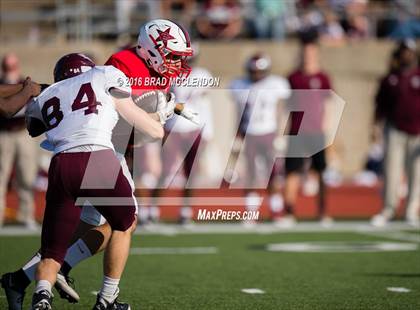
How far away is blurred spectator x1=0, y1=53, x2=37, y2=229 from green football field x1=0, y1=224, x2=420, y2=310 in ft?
3.78

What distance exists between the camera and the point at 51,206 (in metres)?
4.87

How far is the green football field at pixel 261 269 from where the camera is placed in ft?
18.8

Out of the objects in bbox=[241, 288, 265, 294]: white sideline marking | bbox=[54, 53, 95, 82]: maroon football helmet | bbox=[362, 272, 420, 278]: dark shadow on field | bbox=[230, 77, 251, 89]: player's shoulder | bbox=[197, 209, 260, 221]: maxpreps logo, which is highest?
bbox=[230, 77, 251, 89]: player's shoulder

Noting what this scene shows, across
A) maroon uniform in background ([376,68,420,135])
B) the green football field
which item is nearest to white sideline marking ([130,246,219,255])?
the green football field

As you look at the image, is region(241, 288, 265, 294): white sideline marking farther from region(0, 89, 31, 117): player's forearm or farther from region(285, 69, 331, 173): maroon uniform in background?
region(285, 69, 331, 173): maroon uniform in background

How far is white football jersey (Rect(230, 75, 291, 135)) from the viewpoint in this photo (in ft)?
36.0

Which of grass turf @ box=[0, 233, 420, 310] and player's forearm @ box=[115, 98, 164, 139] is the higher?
player's forearm @ box=[115, 98, 164, 139]

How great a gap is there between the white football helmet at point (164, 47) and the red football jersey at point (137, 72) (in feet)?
0.13

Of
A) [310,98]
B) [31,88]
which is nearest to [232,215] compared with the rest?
[31,88]

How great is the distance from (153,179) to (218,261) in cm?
319

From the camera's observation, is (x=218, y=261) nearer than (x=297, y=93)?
Yes

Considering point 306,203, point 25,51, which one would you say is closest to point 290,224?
point 306,203

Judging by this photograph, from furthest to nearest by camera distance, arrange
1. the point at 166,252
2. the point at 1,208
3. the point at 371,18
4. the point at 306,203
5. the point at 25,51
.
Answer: the point at 371,18 < the point at 25,51 < the point at 306,203 < the point at 1,208 < the point at 166,252

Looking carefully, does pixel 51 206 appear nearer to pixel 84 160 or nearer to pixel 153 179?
pixel 84 160
